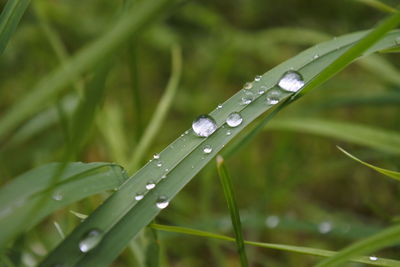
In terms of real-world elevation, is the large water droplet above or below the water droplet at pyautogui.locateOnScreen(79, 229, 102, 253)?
above

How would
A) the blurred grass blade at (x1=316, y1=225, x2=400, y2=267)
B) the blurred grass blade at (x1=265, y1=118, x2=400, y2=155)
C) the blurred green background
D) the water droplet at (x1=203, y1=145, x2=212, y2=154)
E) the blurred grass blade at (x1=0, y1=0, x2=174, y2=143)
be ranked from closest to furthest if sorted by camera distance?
the blurred grass blade at (x1=0, y1=0, x2=174, y2=143) < the blurred grass blade at (x1=316, y1=225, x2=400, y2=267) < the water droplet at (x1=203, y1=145, x2=212, y2=154) < the blurred grass blade at (x1=265, y1=118, x2=400, y2=155) < the blurred green background

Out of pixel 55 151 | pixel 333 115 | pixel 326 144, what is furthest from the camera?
pixel 333 115

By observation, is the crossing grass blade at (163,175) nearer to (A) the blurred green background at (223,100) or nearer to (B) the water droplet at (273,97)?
(B) the water droplet at (273,97)

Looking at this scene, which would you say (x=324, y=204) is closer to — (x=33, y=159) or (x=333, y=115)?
(x=333, y=115)

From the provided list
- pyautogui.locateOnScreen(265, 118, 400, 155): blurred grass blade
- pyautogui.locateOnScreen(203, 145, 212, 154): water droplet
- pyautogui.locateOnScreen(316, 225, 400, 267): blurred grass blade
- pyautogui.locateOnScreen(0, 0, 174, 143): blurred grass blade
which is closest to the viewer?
pyautogui.locateOnScreen(0, 0, 174, 143): blurred grass blade

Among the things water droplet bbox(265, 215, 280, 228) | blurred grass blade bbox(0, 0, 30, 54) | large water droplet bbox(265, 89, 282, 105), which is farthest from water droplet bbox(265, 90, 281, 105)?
water droplet bbox(265, 215, 280, 228)

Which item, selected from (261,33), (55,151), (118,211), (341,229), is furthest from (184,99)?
(118,211)

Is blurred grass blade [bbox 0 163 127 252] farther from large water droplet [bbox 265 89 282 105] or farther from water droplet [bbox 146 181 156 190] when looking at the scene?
large water droplet [bbox 265 89 282 105]

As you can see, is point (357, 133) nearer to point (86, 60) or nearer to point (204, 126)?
point (204, 126)
